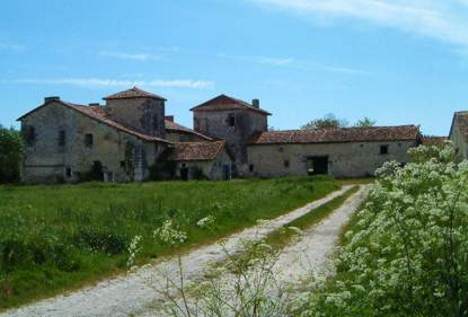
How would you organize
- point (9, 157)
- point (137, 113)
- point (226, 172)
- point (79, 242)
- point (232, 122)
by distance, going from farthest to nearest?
1. point (232, 122)
2. point (9, 157)
3. point (137, 113)
4. point (226, 172)
5. point (79, 242)

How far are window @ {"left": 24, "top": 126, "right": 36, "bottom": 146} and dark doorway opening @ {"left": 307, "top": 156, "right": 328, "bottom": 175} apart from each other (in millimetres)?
24791

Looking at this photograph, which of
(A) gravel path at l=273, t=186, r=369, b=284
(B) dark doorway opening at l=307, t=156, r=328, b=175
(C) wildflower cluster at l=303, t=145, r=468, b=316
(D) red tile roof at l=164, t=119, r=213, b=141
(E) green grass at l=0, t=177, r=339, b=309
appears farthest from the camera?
(D) red tile roof at l=164, t=119, r=213, b=141

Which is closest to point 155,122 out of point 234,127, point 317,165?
point 234,127

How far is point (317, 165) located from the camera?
69.9m

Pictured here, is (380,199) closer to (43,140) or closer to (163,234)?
(163,234)

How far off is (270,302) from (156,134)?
62.5 m

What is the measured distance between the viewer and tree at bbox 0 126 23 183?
70.3 metres

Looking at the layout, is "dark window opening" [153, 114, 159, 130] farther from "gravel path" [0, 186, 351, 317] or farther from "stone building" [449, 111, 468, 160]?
"gravel path" [0, 186, 351, 317]

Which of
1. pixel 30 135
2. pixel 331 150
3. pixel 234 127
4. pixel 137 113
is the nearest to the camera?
pixel 30 135

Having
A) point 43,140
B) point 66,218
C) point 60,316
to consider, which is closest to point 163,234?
point 60,316

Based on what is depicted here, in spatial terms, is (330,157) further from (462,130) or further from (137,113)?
(462,130)

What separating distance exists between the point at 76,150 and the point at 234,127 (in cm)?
1862

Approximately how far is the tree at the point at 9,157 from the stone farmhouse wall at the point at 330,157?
72.9 feet

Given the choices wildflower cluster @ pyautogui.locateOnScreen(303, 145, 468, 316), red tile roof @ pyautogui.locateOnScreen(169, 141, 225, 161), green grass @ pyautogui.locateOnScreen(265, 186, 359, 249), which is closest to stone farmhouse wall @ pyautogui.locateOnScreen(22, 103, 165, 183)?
red tile roof @ pyautogui.locateOnScreen(169, 141, 225, 161)
